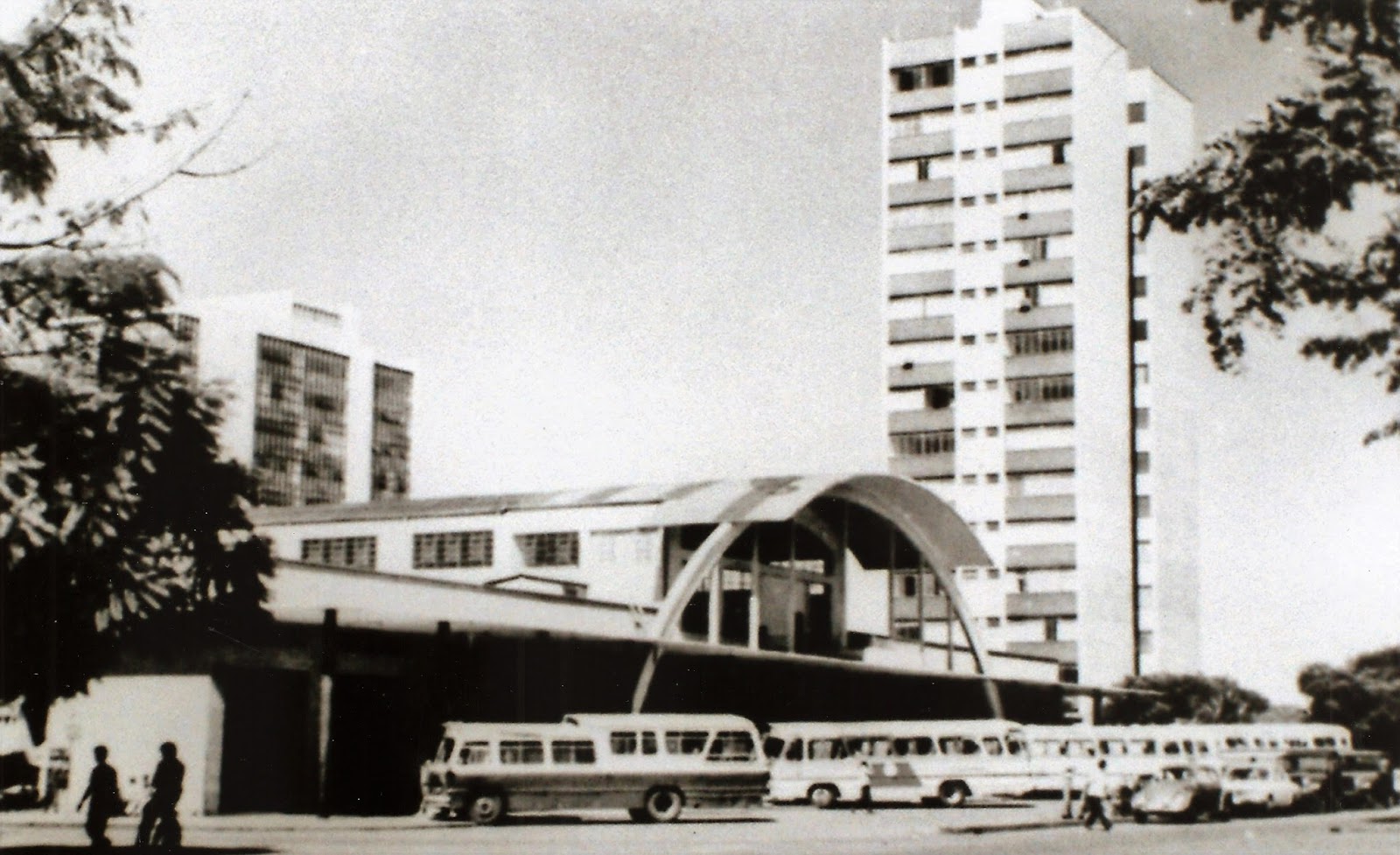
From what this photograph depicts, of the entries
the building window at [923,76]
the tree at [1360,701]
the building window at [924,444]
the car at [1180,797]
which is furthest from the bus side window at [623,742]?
the building window at [923,76]

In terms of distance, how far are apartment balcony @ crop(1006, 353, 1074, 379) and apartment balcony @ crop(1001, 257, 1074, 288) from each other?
390cm

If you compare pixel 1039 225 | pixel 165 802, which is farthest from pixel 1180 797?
pixel 1039 225

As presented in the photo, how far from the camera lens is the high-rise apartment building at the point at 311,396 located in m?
84.3

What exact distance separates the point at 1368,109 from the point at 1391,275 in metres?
1.55

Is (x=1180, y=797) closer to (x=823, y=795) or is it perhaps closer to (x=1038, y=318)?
(x=823, y=795)

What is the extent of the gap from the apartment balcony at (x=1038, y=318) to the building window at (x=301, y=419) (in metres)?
38.2

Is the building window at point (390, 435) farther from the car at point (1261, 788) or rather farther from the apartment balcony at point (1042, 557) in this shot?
the car at point (1261, 788)

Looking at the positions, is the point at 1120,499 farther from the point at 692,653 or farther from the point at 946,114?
the point at 692,653

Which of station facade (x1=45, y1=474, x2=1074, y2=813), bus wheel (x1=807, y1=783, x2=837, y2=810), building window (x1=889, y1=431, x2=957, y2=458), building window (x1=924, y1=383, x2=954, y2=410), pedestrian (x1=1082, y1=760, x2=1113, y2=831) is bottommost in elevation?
bus wheel (x1=807, y1=783, x2=837, y2=810)

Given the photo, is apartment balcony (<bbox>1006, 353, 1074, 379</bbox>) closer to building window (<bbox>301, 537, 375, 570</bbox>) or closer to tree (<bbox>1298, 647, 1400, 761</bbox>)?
tree (<bbox>1298, 647, 1400, 761</bbox>)

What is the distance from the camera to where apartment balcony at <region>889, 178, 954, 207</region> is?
9069 centimetres

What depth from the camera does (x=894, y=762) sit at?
129ft

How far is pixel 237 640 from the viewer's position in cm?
3284

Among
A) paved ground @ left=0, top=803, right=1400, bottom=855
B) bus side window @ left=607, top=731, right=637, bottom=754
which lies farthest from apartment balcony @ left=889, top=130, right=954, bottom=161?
bus side window @ left=607, top=731, right=637, bottom=754
